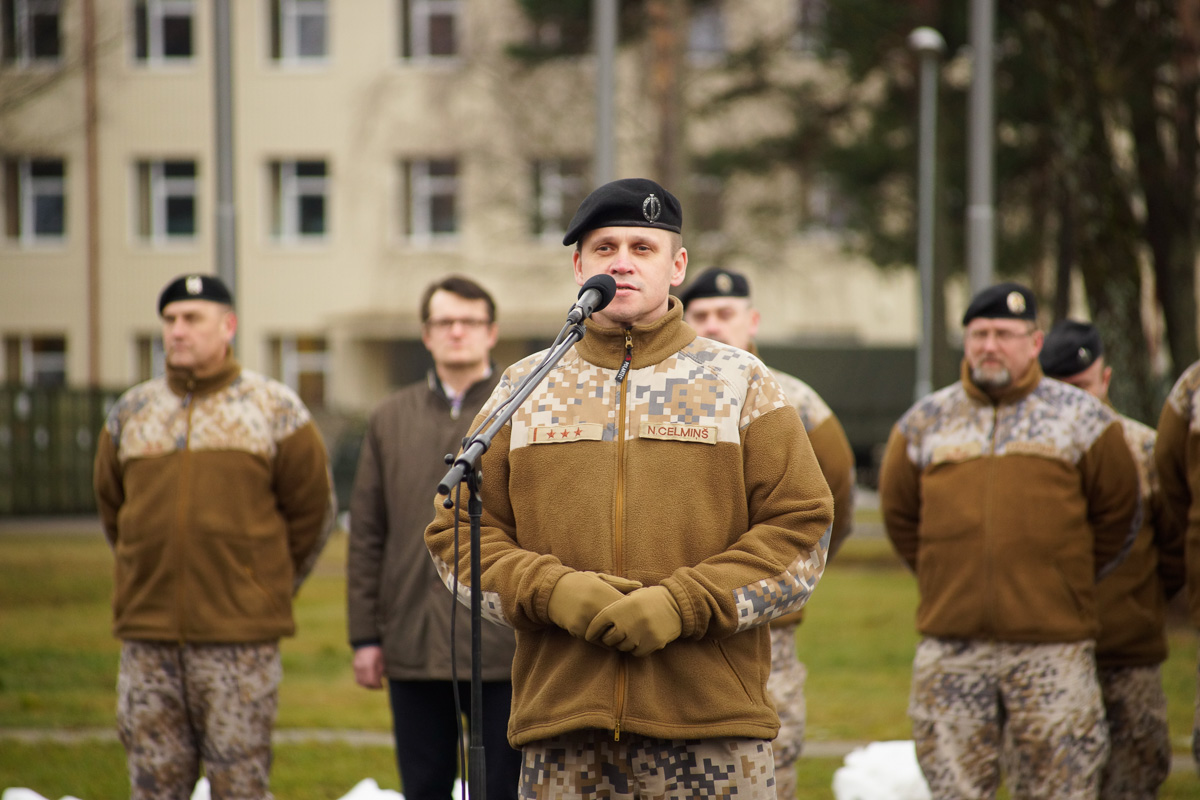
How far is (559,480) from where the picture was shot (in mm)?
3295

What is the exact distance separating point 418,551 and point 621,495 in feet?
6.57

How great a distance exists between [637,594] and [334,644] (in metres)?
9.08

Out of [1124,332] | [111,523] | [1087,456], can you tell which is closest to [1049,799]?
[1087,456]

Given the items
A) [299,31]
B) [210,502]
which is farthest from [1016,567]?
[299,31]

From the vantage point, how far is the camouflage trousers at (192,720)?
16.6 feet

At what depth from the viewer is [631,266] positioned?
131 inches

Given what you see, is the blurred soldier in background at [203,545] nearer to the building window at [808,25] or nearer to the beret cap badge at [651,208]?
the beret cap badge at [651,208]

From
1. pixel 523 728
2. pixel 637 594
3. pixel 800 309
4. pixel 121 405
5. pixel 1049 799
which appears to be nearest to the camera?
pixel 637 594

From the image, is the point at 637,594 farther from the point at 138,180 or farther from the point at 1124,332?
the point at 138,180

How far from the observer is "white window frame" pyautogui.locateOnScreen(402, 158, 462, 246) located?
30359mm

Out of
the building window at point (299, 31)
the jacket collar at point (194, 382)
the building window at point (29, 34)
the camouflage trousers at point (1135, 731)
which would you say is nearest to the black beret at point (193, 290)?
the jacket collar at point (194, 382)

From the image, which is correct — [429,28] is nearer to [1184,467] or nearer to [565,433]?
[1184,467]

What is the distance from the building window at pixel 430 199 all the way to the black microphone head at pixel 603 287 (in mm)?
27539

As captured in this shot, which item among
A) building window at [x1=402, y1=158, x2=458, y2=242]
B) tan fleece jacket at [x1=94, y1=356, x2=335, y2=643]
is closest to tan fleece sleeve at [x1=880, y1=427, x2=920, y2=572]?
tan fleece jacket at [x1=94, y1=356, x2=335, y2=643]
